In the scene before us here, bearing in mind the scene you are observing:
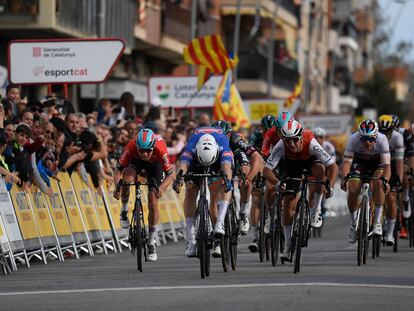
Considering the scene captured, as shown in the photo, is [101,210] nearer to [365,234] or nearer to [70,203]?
[70,203]

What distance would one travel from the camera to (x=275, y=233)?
18.4 m

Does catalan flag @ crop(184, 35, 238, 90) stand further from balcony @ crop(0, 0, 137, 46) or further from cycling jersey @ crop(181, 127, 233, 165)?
cycling jersey @ crop(181, 127, 233, 165)

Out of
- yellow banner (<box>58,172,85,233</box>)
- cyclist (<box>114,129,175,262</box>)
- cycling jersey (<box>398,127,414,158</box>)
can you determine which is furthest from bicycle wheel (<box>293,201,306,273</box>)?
cycling jersey (<box>398,127,414,158</box>)

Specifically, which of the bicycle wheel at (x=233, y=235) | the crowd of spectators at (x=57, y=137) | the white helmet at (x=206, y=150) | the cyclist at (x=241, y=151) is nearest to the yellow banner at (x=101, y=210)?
the crowd of spectators at (x=57, y=137)

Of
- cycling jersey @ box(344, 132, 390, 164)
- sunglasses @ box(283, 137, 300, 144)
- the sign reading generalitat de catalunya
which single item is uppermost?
the sign reading generalitat de catalunya

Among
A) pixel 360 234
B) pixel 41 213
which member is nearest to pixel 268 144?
pixel 360 234

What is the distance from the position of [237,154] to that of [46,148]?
3837mm

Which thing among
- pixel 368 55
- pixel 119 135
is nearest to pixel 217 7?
pixel 119 135

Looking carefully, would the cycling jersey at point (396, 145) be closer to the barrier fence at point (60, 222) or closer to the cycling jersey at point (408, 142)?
the cycling jersey at point (408, 142)

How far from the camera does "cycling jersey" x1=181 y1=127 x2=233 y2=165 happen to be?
56.0 feet

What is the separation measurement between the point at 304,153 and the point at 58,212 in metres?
4.75

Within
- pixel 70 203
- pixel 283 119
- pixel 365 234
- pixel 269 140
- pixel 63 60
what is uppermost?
pixel 63 60

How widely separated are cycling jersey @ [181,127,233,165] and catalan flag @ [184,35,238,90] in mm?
16689

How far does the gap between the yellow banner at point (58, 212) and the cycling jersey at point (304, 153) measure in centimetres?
433
